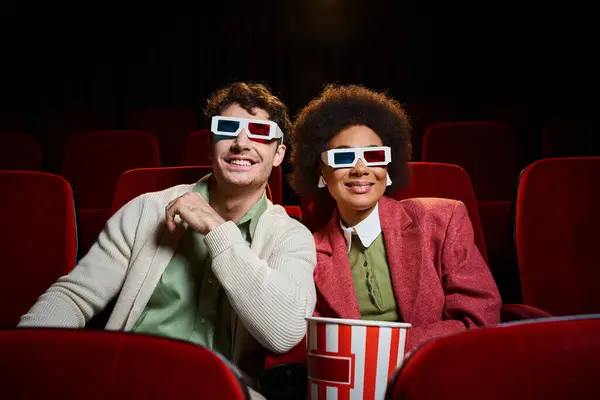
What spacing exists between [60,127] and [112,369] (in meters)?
2.99

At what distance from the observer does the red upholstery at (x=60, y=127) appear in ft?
10.5

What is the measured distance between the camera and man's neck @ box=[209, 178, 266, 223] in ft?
4.13

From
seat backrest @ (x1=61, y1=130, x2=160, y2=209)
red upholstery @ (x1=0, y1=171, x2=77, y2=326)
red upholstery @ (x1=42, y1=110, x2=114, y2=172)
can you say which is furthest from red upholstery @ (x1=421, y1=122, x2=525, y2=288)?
red upholstery @ (x1=42, y1=110, x2=114, y2=172)

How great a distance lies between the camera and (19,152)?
239 cm

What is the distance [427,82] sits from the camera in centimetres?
417

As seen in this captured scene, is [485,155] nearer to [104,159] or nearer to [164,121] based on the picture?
[104,159]

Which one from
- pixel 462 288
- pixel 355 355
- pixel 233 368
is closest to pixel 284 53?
pixel 462 288

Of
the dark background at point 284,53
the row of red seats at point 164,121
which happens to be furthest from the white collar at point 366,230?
the dark background at point 284,53

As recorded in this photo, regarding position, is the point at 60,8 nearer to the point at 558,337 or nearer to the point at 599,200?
the point at 599,200

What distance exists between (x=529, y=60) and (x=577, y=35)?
0.30 metres

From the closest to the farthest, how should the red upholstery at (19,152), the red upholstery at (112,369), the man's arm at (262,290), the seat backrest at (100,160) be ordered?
the red upholstery at (112,369)
the man's arm at (262,290)
the seat backrest at (100,160)
the red upholstery at (19,152)

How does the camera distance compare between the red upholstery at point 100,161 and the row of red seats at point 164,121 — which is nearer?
the red upholstery at point 100,161

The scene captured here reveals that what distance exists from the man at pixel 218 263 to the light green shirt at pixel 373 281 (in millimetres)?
102

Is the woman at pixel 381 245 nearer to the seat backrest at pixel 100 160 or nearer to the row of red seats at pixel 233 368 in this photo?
the row of red seats at pixel 233 368
